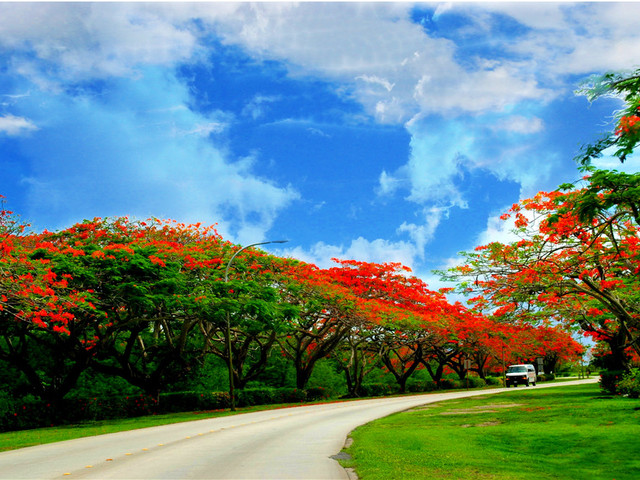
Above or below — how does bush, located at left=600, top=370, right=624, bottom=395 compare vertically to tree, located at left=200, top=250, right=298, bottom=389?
below

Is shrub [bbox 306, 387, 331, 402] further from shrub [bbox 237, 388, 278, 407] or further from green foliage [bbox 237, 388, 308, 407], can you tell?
shrub [bbox 237, 388, 278, 407]

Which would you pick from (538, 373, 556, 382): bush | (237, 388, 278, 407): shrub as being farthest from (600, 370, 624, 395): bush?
(538, 373, 556, 382): bush

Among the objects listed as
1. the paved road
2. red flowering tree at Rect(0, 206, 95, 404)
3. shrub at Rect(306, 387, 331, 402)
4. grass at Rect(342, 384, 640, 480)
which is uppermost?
red flowering tree at Rect(0, 206, 95, 404)

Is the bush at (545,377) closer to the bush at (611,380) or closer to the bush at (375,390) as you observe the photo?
the bush at (375,390)

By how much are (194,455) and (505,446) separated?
7.12m

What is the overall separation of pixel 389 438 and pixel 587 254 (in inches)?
435

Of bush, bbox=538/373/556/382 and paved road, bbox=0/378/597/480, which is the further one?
bush, bbox=538/373/556/382

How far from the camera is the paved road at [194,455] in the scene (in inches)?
Result: 375

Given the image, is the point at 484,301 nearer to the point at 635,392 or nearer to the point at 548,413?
the point at 548,413

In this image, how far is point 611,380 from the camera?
92.0 feet

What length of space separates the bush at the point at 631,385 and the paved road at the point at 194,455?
1365cm

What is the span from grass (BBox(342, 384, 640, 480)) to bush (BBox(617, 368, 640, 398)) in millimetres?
3654

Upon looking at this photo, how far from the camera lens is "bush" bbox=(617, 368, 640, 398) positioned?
23.3m

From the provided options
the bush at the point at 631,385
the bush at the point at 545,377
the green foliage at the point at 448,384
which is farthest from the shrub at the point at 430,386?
the bush at the point at 631,385
